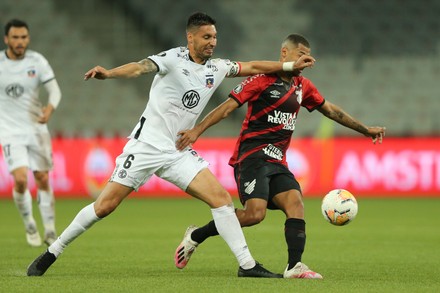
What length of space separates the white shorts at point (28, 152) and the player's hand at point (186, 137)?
11.2 ft

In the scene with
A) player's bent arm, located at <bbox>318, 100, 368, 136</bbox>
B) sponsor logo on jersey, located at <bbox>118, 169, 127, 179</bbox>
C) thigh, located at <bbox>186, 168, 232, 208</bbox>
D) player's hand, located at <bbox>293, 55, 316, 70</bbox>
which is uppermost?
player's hand, located at <bbox>293, 55, 316, 70</bbox>

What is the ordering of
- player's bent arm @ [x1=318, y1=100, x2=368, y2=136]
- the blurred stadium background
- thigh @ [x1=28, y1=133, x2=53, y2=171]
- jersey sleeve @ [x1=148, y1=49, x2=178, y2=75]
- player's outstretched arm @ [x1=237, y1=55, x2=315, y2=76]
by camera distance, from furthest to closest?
1. the blurred stadium background
2. thigh @ [x1=28, y1=133, x2=53, y2=171]
3. player's bent arm @ [x1=318, y1=100, x2=368, y2=136]
4. player's outstretched arm @ [x1=237, y1=55, x2=315, y2=76]
5. jersey sleeve @ [x1=148, y1=49, x2=178, y2=75]

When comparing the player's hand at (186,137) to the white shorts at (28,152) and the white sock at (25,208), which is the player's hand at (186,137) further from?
the white sock at (25,208)

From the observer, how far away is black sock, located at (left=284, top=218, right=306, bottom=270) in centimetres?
738

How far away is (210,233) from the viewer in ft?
25.7

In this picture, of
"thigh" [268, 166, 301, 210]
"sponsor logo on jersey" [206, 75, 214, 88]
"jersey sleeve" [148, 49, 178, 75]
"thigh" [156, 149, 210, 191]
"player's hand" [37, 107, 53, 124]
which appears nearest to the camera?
"jersey sleeve" [148, 49, 178, 75]

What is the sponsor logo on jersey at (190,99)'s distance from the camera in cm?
728

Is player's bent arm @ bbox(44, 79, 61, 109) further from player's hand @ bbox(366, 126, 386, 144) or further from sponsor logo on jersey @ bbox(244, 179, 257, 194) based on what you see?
player's hand @ bbox(366, 126, 386, 144)

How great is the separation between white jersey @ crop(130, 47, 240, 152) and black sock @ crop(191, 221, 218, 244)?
905 mm

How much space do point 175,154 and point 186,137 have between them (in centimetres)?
16

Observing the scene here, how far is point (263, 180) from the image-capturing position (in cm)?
779

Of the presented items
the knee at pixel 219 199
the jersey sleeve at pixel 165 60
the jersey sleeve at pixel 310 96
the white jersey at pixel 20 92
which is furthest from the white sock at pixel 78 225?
the white jersey at pixel 20 92

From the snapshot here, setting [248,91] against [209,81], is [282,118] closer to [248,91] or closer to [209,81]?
[248,91]

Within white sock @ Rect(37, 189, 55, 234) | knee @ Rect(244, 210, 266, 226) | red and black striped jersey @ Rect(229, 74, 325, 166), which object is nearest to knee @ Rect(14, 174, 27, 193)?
white sock @ Rect(37, 189, 55, 234)
